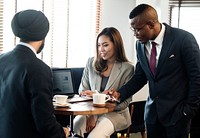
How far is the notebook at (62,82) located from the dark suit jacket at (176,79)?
2.29 feet

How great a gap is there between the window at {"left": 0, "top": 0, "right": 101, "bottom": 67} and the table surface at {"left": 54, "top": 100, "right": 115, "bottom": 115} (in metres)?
1.44

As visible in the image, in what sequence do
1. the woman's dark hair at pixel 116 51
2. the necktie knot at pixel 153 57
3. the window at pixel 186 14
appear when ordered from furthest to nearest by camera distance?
the window at pixel 186 14, the woman's dark hair at pixel 116 51, the necktie knot at pixel 153 57

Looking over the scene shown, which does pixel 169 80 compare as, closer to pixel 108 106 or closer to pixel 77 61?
pixel 108 106

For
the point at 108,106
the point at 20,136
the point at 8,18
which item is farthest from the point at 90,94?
the point at 8,18

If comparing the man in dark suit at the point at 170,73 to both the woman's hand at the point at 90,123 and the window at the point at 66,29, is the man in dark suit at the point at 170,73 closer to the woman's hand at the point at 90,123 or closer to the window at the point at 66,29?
the woman's hand at the point at 90,123

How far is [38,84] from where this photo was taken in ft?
5.33

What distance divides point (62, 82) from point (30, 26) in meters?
1.02

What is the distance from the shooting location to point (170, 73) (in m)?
2.21

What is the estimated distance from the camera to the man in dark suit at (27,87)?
5.35 ft

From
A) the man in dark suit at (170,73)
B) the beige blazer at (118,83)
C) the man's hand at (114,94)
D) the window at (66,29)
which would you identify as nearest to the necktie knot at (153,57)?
the man in dark suit at (170,73)

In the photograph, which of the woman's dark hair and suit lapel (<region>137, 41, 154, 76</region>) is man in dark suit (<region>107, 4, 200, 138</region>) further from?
the woman's dark hair

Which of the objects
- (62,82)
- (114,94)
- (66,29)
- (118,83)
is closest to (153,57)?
(114,94)

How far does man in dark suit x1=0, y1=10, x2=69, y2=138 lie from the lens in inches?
64.2

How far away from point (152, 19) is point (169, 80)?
0.43m
